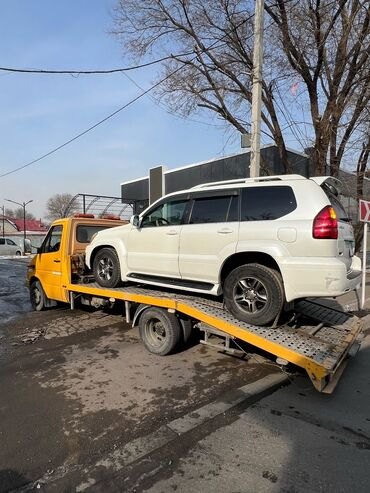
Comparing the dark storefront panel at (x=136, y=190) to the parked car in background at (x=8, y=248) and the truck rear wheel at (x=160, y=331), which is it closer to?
the parked car in background at (x=8, y=248)

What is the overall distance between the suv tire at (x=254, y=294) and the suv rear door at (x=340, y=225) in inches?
33.3

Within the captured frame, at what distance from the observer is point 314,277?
4.60 m

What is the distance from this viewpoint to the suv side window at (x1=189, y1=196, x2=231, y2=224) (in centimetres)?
556

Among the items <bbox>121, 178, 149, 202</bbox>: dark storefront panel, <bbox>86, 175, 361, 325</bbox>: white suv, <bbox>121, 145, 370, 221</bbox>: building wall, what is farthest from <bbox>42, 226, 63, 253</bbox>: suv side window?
<bbox>121, 178, 149, 202</bbox>: dark storefront panel

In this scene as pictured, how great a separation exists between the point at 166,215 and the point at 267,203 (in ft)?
6.05

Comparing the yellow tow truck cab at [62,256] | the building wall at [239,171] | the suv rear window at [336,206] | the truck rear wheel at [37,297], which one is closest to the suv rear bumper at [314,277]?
the suv rear window at [336,206]

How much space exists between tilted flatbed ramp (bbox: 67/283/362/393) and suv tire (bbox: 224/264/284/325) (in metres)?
0.14

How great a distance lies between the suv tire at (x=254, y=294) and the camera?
486 cm

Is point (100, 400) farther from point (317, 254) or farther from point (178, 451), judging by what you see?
point (317, 254)

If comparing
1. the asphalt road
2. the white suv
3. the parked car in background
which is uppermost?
the white suv

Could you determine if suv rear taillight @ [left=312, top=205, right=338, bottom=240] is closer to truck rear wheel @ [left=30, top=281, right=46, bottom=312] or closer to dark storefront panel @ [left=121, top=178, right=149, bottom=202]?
Answer: truck rear wheel @ [left=30, top=281, right=46, bottom=312]

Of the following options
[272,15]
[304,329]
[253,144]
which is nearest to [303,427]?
[304,329]

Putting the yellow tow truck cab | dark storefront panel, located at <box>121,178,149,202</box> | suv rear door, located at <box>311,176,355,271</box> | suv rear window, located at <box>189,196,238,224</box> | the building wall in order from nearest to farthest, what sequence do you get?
suv rear door, located at <box>311,176,355,271</box>, suv rear window, located at <box>189,196,238,224</box>, the yellow tow truck cab, the building wall, dark storefront panel, located at <box>121,178,149,202</box>

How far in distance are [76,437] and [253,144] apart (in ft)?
25.8
